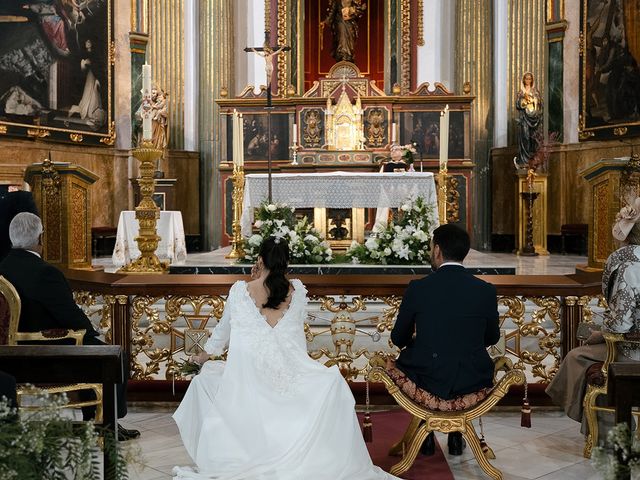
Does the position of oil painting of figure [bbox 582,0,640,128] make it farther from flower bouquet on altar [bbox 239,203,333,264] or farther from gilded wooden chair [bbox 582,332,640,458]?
gilded wooden chair [bbox 582,332,640,458]

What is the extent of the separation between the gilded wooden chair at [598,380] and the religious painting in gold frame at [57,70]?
35.8ft

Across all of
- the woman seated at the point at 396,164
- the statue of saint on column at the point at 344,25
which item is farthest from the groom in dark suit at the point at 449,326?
the statue of saint on column at the point at 344,25

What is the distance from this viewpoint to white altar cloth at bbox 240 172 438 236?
11094mm

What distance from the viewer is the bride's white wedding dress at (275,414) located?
3717 mm

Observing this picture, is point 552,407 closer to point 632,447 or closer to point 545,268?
point 632,447

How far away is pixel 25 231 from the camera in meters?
4.37

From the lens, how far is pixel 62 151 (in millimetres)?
14273

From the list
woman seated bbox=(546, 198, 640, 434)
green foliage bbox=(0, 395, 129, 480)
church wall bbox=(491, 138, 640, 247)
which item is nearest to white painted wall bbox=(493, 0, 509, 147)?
church wall bbox=(491, 138, 640, 247)

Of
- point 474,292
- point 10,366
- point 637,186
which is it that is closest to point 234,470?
point 10,366

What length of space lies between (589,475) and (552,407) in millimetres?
1397

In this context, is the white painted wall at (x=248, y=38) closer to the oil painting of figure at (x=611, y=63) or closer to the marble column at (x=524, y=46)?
the marble column at (x=524, y=46)

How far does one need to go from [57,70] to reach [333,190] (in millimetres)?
6126

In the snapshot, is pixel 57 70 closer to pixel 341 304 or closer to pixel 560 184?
pixel 560 184

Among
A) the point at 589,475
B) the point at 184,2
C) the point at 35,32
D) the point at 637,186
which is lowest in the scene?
the point at 589,475
